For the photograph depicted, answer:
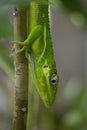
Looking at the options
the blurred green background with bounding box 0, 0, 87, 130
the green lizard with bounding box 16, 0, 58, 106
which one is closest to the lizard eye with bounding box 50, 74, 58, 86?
the green lizard with bounding box 16, 0, 58, 106

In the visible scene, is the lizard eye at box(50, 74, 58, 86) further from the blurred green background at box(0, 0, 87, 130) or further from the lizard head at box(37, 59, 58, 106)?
the blurred green background at box(0, 0, 87, 130)

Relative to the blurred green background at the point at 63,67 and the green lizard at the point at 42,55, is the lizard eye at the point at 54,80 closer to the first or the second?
the green lizard at the point at 42,55

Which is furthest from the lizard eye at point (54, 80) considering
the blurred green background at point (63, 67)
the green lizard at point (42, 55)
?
the blurred green background at point (63, 67)

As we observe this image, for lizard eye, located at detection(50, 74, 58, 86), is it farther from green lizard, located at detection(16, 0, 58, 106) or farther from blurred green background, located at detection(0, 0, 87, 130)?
blurred green background, located at detection(0, 0, 87, 130)

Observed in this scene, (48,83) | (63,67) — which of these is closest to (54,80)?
(48,83)

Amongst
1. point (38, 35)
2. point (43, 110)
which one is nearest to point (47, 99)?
point (38, 35)
